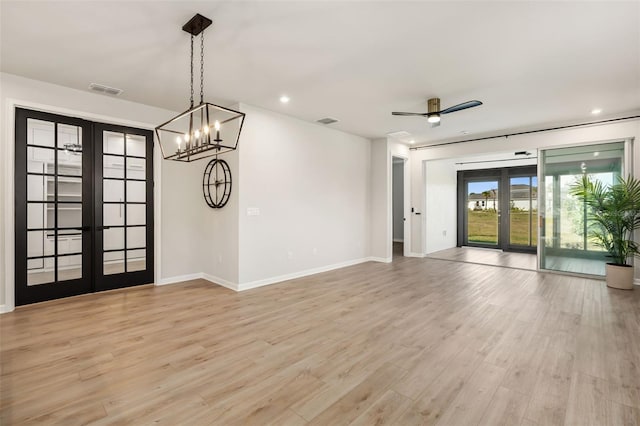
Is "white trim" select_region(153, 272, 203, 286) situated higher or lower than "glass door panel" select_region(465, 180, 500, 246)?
lower

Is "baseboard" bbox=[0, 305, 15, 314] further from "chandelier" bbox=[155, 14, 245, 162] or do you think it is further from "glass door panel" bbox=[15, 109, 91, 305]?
"chandelier" bbox=[155, 14, 245, 162]

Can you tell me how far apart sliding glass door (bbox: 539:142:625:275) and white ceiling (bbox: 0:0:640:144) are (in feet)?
3.39

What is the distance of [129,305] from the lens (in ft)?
13.2

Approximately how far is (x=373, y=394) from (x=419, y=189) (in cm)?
647

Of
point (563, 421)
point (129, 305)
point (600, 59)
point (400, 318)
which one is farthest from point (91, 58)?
point (600, 59)

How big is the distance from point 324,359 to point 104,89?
15.1 ft

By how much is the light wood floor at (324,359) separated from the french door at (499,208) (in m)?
4.46

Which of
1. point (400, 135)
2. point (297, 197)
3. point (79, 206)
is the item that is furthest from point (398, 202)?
point (79, 206)

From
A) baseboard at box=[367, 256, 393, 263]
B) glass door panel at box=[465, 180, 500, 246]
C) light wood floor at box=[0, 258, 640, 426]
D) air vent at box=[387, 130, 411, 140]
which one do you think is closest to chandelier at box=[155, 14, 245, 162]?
light wood floor at box=[0, 258, 640, 426]

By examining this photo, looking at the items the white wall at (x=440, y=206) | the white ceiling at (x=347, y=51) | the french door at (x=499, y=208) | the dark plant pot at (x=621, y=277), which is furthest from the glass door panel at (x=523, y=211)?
the white ceiling at (x=347, y=51)

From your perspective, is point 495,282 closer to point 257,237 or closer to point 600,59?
point 600,59

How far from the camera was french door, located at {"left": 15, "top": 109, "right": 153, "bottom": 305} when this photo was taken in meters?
3.97

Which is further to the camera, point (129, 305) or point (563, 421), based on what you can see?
point (129, 305)

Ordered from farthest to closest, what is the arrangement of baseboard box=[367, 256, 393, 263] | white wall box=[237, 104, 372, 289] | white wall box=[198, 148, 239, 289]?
baseboard box=[367, 256, 393, 263] < white wall box=[237, 104, 372, 289] < white wall box=[198, 148, 239, 289]
